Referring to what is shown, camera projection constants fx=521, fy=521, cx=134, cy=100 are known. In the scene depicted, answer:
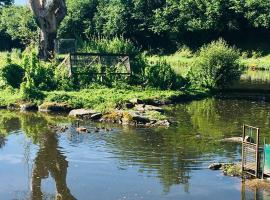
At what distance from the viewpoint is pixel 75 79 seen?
136ft

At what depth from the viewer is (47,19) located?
4909 centimetres

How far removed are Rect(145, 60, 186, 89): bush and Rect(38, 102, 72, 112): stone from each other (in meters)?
9.22

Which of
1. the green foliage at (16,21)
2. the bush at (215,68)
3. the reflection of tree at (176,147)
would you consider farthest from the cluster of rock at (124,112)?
the green foliage at (16,21)

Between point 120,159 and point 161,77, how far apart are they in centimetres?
1990

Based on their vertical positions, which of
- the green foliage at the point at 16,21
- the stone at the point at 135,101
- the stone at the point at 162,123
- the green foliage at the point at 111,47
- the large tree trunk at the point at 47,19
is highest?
the green foliage at the point at 16,21

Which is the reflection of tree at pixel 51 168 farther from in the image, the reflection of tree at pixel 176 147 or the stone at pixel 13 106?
the stone at pixel 13 106

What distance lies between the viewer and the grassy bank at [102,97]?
1384 inches

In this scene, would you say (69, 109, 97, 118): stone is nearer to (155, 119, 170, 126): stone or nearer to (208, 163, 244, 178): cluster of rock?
(155, 119, 170, 126): stone

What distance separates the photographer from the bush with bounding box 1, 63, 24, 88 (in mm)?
41031

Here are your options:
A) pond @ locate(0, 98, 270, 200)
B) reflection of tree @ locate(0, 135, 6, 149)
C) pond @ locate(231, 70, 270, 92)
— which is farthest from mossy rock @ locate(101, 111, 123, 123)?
pond @ locate(231, 70, 270, 92)

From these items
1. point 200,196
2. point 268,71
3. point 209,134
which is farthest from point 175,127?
point 268,71

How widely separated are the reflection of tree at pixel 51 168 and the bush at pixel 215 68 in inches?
825

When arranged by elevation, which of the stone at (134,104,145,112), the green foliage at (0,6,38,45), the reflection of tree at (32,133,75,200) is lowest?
the reflection of tree at (32,133,75,200)

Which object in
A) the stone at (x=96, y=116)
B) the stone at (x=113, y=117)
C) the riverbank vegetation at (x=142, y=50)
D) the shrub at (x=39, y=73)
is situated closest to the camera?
the stone at (x=113, y=117)
